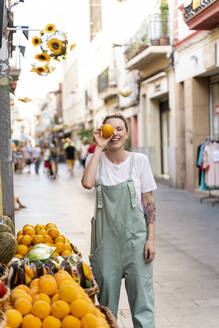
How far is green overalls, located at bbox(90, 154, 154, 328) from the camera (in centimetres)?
367

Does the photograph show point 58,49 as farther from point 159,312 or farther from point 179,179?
point 179,179

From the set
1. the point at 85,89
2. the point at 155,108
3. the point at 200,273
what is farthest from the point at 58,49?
the point at 85,89

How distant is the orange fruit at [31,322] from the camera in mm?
2516

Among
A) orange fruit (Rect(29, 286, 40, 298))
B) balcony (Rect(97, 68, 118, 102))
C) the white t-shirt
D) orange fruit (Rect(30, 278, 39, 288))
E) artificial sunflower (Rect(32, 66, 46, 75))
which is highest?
balcony (Rect(97, 68, 118, 102))

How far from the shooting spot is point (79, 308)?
2605mm

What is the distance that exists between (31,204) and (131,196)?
1049 cm

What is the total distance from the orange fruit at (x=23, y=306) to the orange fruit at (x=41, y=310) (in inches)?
1.1

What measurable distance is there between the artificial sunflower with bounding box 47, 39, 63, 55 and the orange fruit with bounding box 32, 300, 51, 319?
120 inches

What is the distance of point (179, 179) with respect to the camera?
57.9 feet

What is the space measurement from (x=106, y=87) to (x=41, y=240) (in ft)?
89.0

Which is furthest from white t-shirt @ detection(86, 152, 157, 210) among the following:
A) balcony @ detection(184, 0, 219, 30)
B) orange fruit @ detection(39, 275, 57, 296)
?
balcony @ detection(184, 0, 219, 30)

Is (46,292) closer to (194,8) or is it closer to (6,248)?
(6,248)

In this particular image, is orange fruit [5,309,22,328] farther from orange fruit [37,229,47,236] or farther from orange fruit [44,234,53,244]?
orange fruit [37,229,47,236]

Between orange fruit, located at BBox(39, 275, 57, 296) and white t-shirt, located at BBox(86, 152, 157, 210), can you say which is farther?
white t-shirt, located at BBox(86, 152, 157, 210)
